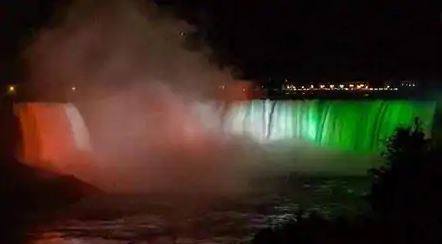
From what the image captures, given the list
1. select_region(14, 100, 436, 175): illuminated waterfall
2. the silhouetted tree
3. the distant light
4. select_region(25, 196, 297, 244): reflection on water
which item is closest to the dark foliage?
the silhouetted tree

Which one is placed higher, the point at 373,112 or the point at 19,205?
the point at 373,112

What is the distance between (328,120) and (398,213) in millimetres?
18291

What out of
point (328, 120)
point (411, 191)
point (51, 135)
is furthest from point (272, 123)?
point (411, 191)

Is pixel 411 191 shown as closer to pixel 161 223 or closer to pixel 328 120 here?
pixel 161 223

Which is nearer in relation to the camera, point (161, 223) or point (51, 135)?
point (161, 223)

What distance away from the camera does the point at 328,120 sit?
28.3m

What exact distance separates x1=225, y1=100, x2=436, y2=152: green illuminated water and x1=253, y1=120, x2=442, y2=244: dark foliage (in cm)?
1528

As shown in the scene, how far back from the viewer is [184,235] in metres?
16.8

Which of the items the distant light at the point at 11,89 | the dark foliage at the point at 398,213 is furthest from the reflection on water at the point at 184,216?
the distant light at the point at 11,89

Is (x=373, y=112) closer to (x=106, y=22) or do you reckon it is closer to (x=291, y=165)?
(x=291, y=165)

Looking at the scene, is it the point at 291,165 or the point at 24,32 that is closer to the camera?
the point at 291,165

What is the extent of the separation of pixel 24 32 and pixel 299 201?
65.8 ft

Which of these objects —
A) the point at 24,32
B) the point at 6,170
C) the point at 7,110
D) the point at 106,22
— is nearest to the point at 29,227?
the point at 6,170

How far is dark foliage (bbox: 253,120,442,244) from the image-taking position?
30.7 feet
